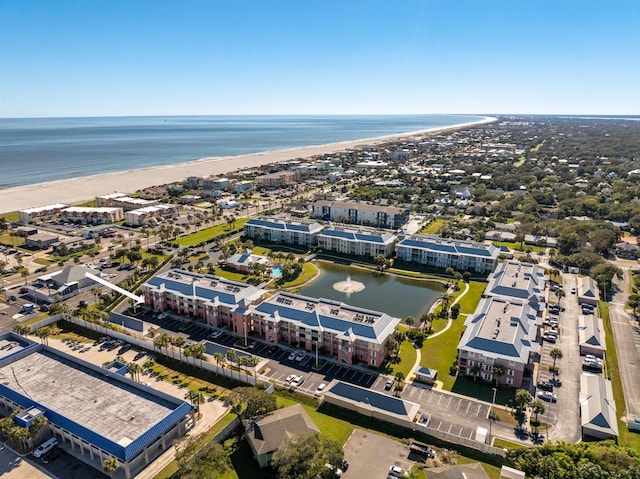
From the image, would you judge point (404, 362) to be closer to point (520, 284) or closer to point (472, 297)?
point (472, 297)

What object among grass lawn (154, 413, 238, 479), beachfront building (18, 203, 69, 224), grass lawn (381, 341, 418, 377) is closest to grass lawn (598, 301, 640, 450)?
grass lawn (381, 341, 418, 377)

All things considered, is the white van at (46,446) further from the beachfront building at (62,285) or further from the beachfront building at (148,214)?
the beachfront building at (148,214)

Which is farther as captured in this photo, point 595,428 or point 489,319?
point 489,319

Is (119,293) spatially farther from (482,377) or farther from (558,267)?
(558,267)

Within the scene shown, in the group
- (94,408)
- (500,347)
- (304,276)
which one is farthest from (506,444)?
(304,276)

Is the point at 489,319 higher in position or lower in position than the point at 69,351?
higher

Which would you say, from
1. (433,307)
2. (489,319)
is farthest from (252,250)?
(489,319)

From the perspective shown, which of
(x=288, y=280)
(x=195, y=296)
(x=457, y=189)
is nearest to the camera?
(x=195, y=296)

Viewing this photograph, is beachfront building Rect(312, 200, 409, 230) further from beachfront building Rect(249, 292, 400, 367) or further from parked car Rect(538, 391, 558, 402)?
parked car Rect(538, 391, 558, 402)
